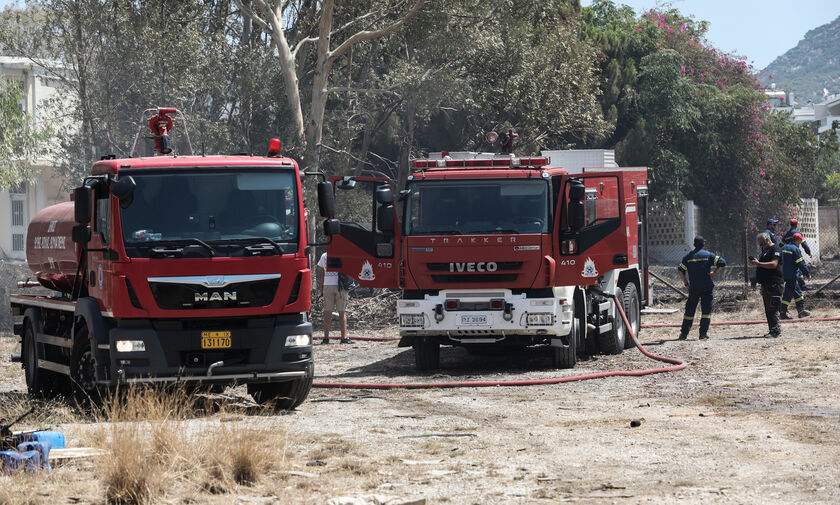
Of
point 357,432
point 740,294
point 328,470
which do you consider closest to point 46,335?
point 357,432

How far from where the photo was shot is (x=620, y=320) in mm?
18031

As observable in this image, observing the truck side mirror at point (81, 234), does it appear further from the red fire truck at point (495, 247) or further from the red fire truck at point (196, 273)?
the red fire truck at point (495, 247)

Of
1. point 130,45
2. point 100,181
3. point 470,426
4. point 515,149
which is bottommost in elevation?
point 470,426

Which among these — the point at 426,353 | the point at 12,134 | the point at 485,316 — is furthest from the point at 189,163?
the point at 12,134

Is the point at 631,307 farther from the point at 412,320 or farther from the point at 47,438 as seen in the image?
the point at 47,438

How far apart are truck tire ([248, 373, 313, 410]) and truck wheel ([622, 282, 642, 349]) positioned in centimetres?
769

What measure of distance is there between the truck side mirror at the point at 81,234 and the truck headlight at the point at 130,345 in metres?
1.17

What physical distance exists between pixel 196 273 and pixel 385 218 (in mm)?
4449

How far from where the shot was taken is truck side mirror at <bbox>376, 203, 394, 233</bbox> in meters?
15.4

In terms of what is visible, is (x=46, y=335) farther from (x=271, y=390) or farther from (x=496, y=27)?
(x=496, y=27)

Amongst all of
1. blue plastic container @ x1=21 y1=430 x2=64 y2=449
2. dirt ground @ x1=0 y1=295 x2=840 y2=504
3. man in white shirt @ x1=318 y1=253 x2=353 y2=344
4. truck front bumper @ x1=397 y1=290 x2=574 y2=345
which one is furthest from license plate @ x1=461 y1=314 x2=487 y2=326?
blue plastic container @ x1=21 y1=430 x2=64 y2=449

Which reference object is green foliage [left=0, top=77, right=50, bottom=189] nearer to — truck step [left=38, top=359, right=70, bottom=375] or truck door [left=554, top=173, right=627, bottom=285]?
truck step [left=38, top=359, right=70, bottom=375]

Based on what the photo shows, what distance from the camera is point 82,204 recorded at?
11484mm

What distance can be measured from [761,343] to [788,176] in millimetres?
22166
